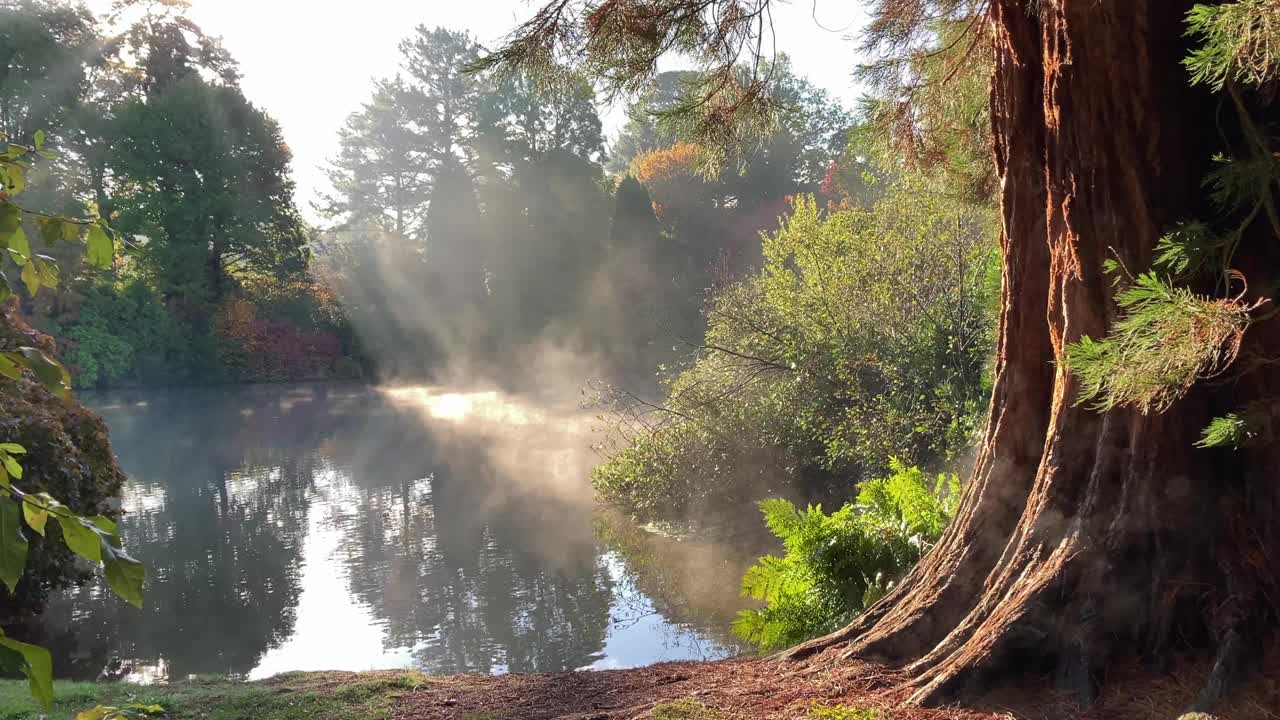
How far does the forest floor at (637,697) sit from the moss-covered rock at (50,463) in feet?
8.56

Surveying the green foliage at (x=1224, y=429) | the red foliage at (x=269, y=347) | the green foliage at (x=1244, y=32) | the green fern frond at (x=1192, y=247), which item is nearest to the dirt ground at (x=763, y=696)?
the green foliage at (x=1224, y=429)

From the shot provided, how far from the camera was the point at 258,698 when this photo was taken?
602 cm

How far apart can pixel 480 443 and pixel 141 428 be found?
1245 cm

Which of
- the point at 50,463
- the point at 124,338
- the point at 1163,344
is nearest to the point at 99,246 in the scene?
the point at 1163,344

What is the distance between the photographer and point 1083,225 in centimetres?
372

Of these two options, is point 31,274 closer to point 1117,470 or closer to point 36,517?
point 36,517

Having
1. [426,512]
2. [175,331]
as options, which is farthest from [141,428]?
[426,512]

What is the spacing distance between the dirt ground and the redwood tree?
0.30ft

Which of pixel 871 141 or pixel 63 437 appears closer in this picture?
pixel 871 141

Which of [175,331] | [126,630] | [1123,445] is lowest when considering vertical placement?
[126,630]

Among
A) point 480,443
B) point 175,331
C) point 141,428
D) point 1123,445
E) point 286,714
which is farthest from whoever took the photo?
point 175,331

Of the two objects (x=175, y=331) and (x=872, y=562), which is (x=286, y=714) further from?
(x=175, y=331)

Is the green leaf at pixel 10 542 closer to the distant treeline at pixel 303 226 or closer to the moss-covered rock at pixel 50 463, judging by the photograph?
the moss-covered rock at pixel 50 463

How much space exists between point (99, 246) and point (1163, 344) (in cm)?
265
